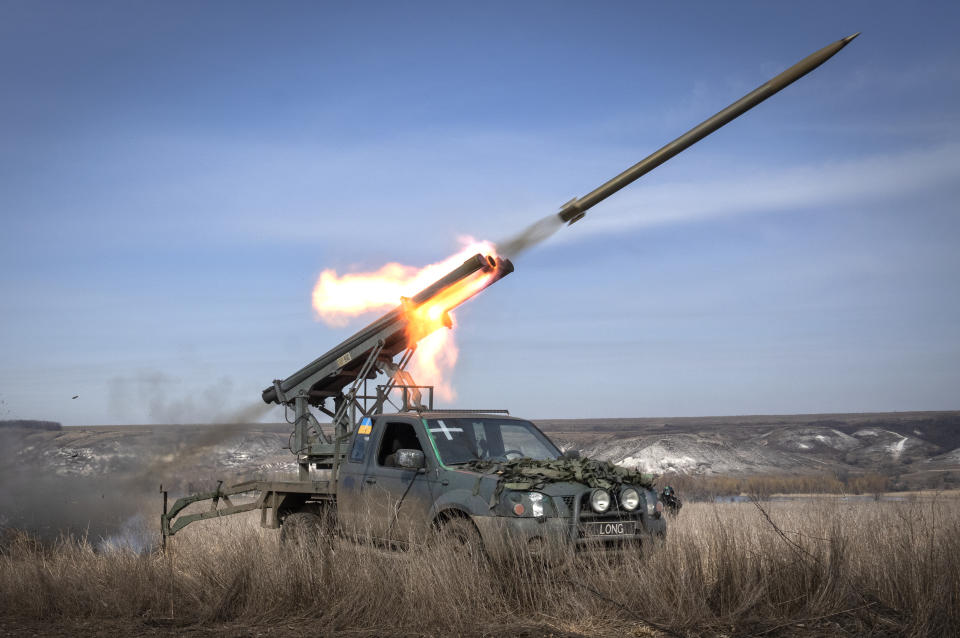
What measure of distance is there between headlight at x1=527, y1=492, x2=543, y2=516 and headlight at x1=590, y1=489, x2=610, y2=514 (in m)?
0.52

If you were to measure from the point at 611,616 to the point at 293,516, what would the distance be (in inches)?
220

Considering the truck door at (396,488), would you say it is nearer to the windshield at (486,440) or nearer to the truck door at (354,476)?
the truck door at (354,476)

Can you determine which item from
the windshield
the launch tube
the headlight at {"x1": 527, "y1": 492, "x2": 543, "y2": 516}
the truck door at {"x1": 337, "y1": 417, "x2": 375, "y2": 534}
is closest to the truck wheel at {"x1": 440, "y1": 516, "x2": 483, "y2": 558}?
the headlight at {"x1": 527, "y1": 492, "x2": 543, "y2": 516}

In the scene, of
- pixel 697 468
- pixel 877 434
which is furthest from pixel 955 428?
pixel 697 468

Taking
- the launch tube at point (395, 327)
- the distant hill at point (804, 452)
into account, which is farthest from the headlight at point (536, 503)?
the distant hill at point (804, 452)

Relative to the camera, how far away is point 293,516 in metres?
11.7

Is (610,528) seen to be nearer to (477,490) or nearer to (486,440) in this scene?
(477,490)

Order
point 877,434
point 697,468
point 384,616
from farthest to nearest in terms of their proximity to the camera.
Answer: point 877,434, point 697,468, point 384,616

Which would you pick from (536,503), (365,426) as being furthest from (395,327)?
(536,503)

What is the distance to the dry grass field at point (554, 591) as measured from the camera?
7250 mm

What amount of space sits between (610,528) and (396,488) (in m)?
2.58

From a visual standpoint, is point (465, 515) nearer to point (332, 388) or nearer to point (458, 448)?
point (458, 448)

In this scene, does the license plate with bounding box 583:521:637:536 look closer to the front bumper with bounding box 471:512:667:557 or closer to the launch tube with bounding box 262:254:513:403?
the front bumper with bounding box 471:512:667:557

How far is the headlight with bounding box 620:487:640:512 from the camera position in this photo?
8.84 meters
